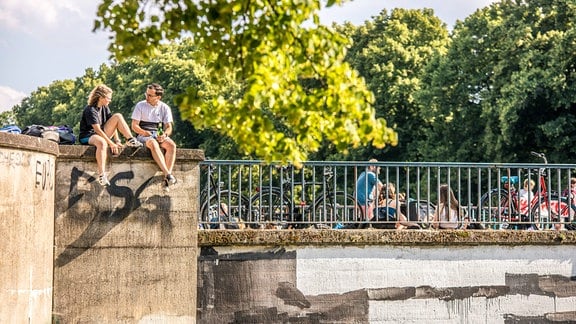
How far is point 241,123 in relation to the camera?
7.49 metres

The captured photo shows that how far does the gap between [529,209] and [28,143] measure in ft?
21.8

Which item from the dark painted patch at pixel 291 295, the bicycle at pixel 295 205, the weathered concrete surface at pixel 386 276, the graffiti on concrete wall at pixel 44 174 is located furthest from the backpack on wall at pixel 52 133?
the dark painted patch at pixel 291 295

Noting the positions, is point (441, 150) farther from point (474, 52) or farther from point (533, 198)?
point (533, 198)

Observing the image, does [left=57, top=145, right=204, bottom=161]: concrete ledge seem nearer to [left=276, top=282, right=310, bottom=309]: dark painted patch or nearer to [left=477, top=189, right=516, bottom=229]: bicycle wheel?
[left=276, top=282, right=310, bottom=309]: dark painted patch

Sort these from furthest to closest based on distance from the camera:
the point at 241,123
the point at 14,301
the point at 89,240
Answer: the point at 89,240 → the point at 14,301 → the point at 241,123

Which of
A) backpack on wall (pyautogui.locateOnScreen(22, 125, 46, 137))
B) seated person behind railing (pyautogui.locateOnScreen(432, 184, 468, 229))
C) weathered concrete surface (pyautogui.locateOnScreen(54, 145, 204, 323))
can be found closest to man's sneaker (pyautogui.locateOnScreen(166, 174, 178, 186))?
weathered concrete surface (pyautogui.locateOnScreen(54, 145, 204, 323))

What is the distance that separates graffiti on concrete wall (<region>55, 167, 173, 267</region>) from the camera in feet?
44.2

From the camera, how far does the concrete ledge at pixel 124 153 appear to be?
43.8ft

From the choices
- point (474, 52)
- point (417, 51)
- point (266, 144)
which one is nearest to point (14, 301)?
point (266, 144)

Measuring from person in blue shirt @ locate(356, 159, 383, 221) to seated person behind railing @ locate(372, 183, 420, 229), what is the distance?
0.12 m

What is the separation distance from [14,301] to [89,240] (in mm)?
1707

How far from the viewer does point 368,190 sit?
1489 centimetres

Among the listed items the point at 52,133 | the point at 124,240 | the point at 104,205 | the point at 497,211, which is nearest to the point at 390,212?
the point at 497,211

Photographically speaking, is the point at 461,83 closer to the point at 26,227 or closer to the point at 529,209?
the point at 529,209
